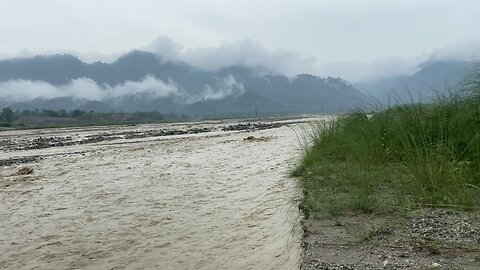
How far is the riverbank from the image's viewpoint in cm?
556

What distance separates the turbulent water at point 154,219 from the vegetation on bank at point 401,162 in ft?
2.71

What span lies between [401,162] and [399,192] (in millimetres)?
2044

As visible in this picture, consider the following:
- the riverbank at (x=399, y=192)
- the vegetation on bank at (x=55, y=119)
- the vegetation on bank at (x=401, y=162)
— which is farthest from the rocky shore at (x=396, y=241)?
the vegetation on bank at (x=55, y=119)

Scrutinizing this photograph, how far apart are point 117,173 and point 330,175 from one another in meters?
9.14

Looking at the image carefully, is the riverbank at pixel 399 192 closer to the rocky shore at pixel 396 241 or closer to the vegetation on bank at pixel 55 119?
the rocky shore at pixel 396 241

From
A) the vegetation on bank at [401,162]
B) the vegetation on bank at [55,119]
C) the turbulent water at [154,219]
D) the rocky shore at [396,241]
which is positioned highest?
the vegetation on bank at [55,119]

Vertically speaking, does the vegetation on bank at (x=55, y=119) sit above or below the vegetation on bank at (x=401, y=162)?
above

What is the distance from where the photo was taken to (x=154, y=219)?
9.30 meters

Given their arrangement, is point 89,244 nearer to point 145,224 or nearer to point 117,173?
point 145,224

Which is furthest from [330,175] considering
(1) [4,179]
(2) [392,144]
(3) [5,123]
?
(3) [5,123]

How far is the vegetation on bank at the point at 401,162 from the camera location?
745 centimetres

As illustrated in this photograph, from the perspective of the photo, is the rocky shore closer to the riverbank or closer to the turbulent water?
the riverbank

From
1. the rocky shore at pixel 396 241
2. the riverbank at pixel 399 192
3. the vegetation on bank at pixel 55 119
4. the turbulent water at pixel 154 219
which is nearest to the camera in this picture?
the rocky shore at pixel 396 241

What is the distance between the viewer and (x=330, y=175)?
10.2 m
